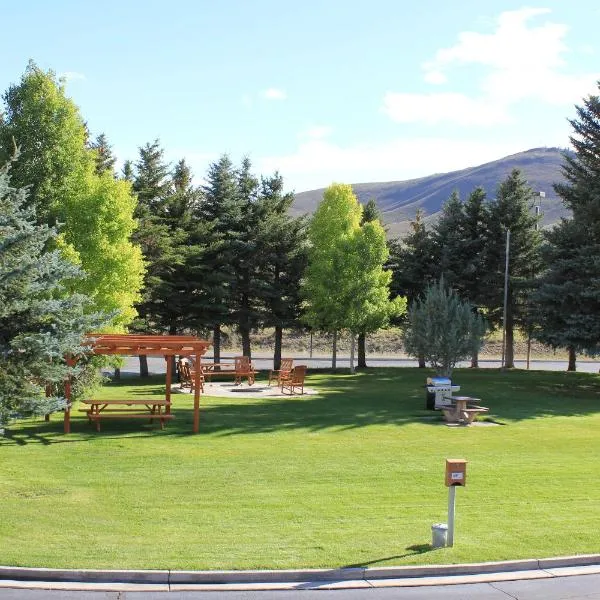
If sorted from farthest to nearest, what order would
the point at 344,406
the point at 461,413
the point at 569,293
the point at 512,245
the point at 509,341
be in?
the point at 509,341 → the point at 512,245 → the point at 569,293 → the point at 344,406 → the point at 461,413

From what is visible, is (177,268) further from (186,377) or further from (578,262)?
(578,262)

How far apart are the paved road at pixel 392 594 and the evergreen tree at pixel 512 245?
37314 mm

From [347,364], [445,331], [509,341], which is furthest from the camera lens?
[347,364]

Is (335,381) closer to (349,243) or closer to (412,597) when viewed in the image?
(349,243)

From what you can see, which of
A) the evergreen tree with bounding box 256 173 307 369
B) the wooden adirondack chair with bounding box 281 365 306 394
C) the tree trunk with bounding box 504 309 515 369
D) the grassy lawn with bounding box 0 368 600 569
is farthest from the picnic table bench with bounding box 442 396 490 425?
the tree trunk with bounding box 504 309 515 369

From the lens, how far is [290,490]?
1341cm

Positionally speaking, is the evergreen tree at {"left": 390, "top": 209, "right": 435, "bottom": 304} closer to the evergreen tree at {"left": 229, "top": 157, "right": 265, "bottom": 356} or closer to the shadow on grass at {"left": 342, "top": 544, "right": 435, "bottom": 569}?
the evergreen tree at {"left": 229, "top": 157, "right": 265, "bottom": 356}

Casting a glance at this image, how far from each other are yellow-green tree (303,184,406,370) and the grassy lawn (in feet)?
49.7

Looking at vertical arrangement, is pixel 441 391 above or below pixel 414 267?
below

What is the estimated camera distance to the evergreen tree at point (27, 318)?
40.4 ft

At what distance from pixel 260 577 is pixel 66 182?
2002cm

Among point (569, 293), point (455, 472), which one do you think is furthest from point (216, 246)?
point (455, 472)

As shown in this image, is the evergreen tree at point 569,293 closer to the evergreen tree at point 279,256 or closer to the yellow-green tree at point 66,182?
the evergreen tree at point 279,256

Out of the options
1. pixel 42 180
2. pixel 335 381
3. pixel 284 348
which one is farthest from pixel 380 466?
pixel 284 348
